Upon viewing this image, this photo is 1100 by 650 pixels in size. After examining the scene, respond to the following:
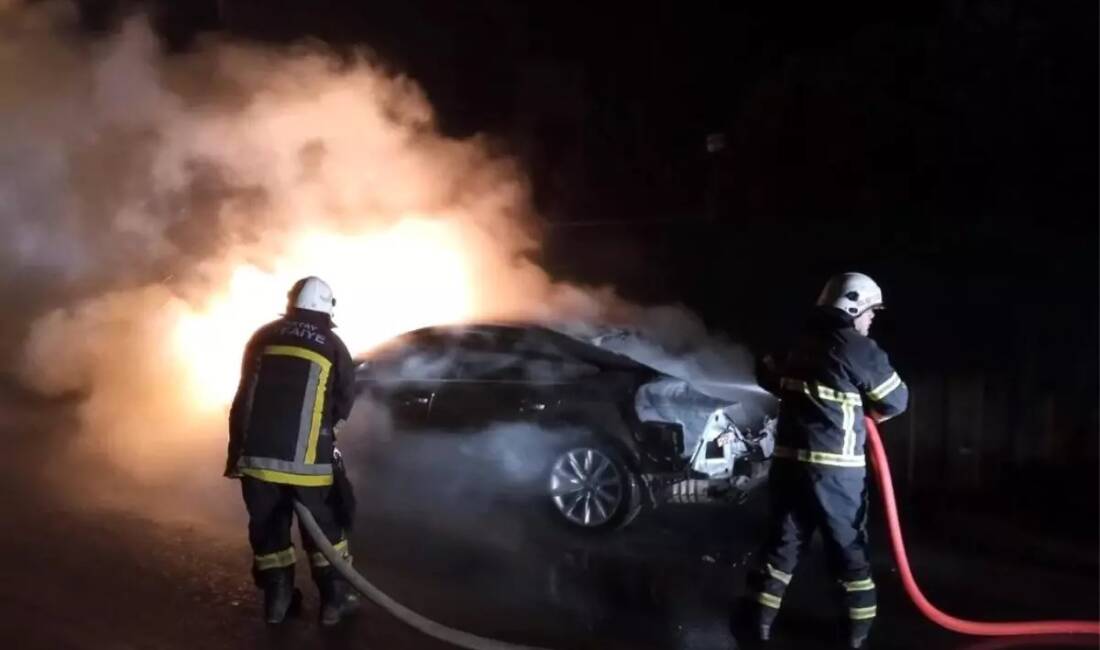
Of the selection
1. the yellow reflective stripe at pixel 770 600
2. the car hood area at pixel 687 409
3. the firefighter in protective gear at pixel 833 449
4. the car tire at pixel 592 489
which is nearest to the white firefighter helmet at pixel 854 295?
the firefighter in protective gear at pixel 833 449

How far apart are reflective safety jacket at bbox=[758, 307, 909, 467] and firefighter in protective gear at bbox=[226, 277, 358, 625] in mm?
2412

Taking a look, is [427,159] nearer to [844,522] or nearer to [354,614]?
[354,614]

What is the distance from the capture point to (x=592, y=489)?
7.47 metres

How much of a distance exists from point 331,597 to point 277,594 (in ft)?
0.93

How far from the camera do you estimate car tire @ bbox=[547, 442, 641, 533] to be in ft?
24.1

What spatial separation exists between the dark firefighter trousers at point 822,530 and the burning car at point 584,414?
5.45 ft

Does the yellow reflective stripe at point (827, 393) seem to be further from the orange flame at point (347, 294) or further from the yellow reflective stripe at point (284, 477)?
the orange flame at point (347, 294)

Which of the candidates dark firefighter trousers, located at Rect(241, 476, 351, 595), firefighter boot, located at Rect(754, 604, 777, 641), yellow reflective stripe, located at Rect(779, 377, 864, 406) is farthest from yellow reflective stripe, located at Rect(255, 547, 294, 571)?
yellow reflective stripe, located at Rect(779, 377, 864, 406)

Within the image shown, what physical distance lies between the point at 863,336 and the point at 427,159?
23.0 ft

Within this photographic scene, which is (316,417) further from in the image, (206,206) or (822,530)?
(206,206)

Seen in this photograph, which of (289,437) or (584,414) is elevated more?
(584,414)

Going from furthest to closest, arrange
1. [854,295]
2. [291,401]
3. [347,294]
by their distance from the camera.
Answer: [347,294]
[291,401]
[854,295]

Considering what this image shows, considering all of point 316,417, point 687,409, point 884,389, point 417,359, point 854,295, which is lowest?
point 316,417

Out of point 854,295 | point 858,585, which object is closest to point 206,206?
point 854,295
